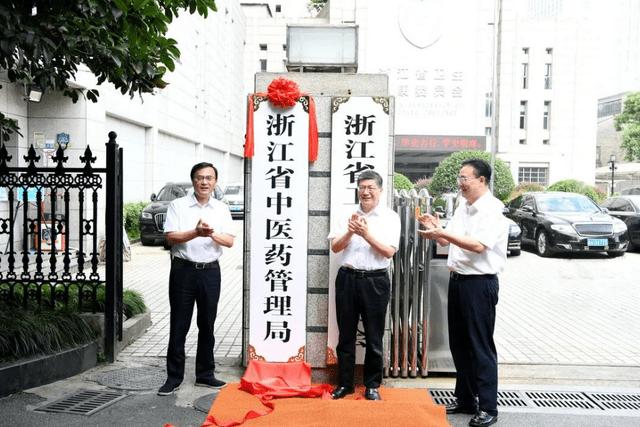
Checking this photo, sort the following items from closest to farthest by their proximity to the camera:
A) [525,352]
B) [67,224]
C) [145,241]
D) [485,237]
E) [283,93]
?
[485,237], [283,93], [67,224], [525,352], [145,241]

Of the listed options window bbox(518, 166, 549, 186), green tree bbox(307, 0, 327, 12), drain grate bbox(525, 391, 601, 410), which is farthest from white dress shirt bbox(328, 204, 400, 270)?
green tree bbox(307, 0, 327, 12)

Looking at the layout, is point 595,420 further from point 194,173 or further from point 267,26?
point 267,26

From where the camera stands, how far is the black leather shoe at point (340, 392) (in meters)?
5.10

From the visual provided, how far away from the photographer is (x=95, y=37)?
4785mm

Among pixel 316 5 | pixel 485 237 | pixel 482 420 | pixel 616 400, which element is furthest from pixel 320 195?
pixel 316 5

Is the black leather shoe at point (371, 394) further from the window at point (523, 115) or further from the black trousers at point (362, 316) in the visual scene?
the window at point (523, 115)

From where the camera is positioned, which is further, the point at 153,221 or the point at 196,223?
the point at 153,221

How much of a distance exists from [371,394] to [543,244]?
1159 centimetres

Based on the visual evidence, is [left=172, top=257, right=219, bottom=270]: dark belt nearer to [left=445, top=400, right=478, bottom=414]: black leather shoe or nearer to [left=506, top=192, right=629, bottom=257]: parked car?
[left=445, top=400, right=478, bottom=414]: black leather shoe

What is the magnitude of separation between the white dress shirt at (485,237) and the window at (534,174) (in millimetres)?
43146

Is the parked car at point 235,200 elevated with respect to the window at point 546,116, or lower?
lower

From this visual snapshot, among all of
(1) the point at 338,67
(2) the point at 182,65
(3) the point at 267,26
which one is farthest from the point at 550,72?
(1) the point at 338,67

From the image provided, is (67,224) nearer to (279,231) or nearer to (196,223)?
(196,223)

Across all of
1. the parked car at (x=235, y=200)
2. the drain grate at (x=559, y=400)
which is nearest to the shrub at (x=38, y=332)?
the drain grate at (x=559, y=400)
